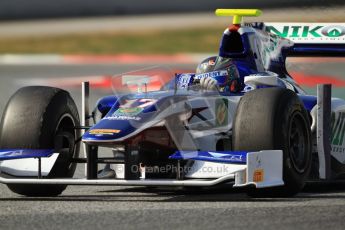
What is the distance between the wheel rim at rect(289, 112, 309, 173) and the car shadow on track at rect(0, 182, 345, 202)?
10.5 inches

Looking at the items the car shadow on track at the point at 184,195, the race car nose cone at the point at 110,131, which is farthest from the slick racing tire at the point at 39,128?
the race car nose cone at the point at 110,131

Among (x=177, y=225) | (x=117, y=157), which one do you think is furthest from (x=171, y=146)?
(x=177, y=225)

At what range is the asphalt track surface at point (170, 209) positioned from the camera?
6523 millimetres

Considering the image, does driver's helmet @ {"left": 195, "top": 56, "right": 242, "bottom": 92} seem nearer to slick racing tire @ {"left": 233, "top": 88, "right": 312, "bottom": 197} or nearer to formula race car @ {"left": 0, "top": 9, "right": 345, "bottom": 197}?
formula race car @ {"left": 0, "top": 9, "right": 345, "bottom": 197}

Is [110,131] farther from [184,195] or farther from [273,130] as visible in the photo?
[273,130]

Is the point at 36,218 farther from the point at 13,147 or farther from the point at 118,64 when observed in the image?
the point at 118,64

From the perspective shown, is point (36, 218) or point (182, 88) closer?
point (36, 218)

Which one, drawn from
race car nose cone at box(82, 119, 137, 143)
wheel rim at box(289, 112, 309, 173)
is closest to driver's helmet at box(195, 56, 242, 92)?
wheel rim at box(289, 112, 309, 173)

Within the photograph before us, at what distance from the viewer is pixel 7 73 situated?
21016 mm

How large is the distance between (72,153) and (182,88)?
1.13 m

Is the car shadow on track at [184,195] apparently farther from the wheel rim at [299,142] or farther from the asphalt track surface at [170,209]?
the wheel rim at [299,142]

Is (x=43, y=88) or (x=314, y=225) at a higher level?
(x=43, y=88)

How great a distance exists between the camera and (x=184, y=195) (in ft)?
27.5

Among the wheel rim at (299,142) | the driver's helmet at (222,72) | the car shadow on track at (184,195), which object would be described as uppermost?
the driver's helmet at (222,72)
